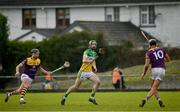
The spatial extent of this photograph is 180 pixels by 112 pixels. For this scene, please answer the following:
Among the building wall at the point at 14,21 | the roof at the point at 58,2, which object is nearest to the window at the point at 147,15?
the roof at the point at 58,2

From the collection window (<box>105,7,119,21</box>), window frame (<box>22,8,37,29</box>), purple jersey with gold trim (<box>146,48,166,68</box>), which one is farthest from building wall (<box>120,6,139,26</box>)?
purple jersey with gold trim (<box>146,48,166,68</box>)

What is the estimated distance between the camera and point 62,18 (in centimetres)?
7506

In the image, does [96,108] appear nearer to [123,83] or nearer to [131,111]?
[131,111]

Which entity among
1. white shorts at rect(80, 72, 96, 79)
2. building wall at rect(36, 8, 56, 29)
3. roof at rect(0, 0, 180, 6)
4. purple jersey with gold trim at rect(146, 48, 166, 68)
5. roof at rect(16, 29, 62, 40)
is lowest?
white shorts at rect(80, 72, 96, 79)

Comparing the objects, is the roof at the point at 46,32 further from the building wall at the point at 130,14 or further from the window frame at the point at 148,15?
the window frame at the point at 148,15

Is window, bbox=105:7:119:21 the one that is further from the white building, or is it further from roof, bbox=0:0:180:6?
roof, bbox=0:0:180:6

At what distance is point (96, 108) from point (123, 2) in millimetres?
46290

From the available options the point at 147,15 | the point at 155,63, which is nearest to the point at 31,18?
the point at 147,15

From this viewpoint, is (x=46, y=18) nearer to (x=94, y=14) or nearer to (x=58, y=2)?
(x=58, y=2)

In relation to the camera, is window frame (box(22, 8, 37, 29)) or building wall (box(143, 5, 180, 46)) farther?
window frame (box(22, 8, 37, 29))

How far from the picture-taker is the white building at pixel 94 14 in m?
71.6

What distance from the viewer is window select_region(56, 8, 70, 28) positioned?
7475cm

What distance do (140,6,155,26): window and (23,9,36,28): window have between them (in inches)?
389

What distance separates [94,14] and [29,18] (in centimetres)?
646
